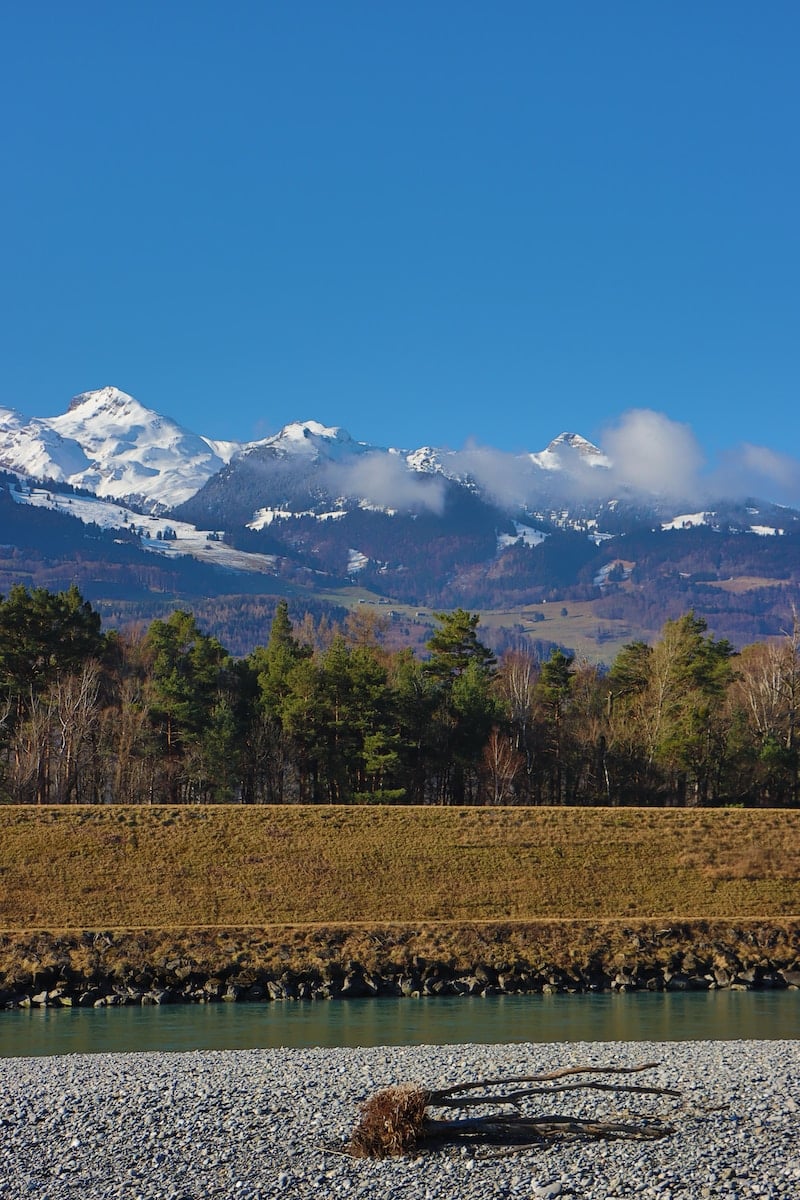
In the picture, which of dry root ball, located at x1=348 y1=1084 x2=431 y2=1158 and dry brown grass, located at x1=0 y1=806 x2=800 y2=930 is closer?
dry root ball, located at x1=348 y1=1084 x2=431 y2=1158

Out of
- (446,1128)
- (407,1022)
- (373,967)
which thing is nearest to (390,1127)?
(446,1128)

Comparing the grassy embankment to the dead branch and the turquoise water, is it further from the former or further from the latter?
the dead branch

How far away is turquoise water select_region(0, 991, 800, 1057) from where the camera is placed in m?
33.5

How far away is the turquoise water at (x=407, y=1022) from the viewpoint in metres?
33.5

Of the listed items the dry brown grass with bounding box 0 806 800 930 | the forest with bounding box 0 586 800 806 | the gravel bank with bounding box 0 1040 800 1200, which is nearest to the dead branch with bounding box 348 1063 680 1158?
the gravel bank with bounding box 0 1040 800 1200

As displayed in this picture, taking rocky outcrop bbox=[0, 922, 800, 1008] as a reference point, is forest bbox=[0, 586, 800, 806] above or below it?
above

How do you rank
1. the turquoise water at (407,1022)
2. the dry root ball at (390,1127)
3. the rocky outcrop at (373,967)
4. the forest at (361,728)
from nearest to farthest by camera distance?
the dry root ball at (390,1127) < the turquoise water at (407,1022) < the rocky outcrop at (373,967) < the forest at (361,728)

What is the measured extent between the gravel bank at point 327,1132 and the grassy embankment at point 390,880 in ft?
60.3

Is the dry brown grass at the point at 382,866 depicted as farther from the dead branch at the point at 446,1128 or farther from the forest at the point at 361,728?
the dead branch at the point at 446,1128

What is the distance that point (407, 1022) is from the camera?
37.0m

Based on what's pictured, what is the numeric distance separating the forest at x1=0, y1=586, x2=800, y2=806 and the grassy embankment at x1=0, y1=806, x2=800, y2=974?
1160 centimetres

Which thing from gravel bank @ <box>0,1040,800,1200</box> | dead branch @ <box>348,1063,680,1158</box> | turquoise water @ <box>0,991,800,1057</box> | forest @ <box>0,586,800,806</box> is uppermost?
forest @ <box>0,586,800,806</box>

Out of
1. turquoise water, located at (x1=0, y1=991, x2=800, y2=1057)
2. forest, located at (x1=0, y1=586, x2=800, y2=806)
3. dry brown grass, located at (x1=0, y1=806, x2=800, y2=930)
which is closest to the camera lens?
turquoise water, located at (x1=0, y1=991, x2=800, y2=1057)

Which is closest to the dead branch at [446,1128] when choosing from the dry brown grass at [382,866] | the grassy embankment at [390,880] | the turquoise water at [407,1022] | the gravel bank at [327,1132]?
the gravel bank at [327,1132]
